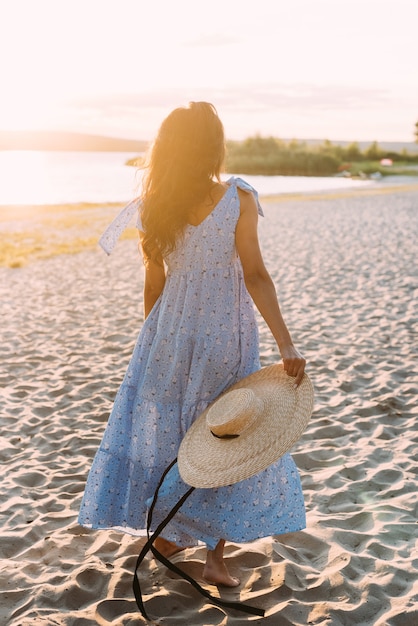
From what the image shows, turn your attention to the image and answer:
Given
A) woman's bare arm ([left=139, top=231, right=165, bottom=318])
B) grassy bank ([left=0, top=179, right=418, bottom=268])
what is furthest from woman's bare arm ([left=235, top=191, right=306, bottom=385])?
grassy bank ([left=0, top=179, right=418, bottom=268])

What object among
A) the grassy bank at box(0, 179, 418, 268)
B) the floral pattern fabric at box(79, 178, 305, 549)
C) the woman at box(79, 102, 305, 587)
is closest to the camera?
the woman at box(79, 102, 305, 587)

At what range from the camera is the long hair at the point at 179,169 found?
2.64 metres

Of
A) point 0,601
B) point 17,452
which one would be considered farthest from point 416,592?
point 17,452

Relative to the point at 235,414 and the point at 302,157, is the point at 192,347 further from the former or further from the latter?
the point at 302,157

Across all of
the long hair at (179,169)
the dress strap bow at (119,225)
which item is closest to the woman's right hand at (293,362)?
the long hair at (179,169)

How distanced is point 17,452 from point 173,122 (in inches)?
98.1

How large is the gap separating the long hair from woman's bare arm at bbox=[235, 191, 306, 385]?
174 millimetres

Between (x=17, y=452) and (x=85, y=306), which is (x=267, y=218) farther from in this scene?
(x=17, y=452)

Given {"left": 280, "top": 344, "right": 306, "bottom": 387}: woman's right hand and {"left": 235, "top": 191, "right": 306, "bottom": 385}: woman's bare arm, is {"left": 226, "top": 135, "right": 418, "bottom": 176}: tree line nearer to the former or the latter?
{"left": 235, "top": 191, "right": 306, "bottom": 385}: woman's bare arm

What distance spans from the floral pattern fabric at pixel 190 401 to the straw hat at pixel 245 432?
181 mm

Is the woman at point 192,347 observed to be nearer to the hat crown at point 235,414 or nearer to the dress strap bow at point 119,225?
the dress strap bow at point 119,225

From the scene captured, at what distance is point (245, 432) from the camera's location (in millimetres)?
2664

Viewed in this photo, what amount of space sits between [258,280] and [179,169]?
1.63ft

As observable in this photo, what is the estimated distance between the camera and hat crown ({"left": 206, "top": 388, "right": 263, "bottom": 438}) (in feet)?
8.61
